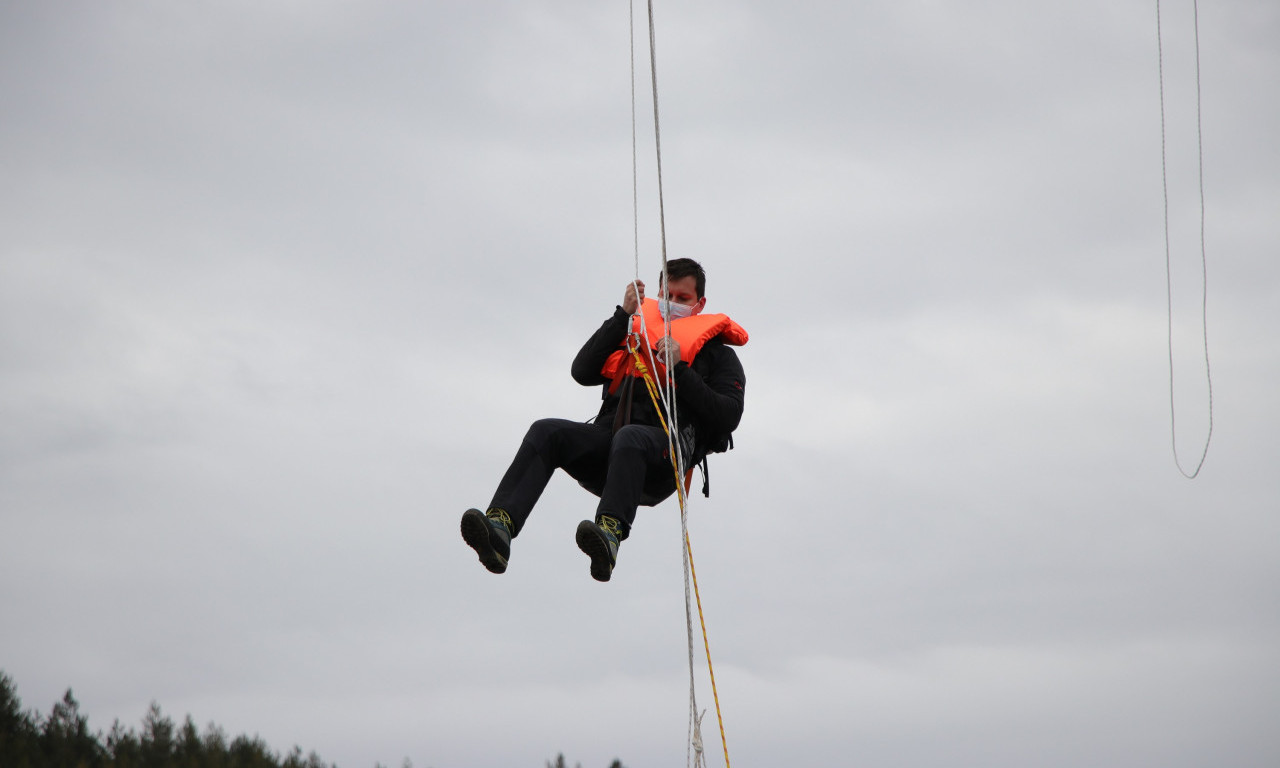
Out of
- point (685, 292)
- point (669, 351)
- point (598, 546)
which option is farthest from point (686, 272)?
point (598, 546)

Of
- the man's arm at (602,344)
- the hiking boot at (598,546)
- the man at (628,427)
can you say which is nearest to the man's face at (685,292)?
the man at (628,427)

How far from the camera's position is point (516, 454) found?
891 centimetres

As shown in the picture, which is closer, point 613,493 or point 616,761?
point 613,493

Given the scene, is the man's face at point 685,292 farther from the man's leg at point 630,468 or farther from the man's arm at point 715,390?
the man's leg at point 630,468

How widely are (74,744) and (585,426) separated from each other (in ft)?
8.87

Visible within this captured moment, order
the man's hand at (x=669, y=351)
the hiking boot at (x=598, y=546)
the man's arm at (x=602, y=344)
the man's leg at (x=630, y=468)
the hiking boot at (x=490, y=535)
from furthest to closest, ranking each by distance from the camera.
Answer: the man's arm at (x=602, y=344), the man's hand at (x=669, y=351), the man's leg at (x=630, y=468), the hiking boot at (x=598, y=546), the hiking boot at (x=490, y=535)

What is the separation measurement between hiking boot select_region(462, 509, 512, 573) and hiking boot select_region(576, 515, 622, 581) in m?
0.33

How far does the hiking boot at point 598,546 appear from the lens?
854cm

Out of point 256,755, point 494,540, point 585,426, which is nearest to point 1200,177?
point 585,426

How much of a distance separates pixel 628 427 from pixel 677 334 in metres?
0.63

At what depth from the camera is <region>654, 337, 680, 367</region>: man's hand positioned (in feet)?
29.8

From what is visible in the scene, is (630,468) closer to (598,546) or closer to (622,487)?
(622,487)

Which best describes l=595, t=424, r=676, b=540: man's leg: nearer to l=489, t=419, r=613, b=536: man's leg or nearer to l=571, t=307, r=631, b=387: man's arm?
l=489, t=419, r=613, b=536: man's leg

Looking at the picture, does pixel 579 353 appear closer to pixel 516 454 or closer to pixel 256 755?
pixel 516 454
